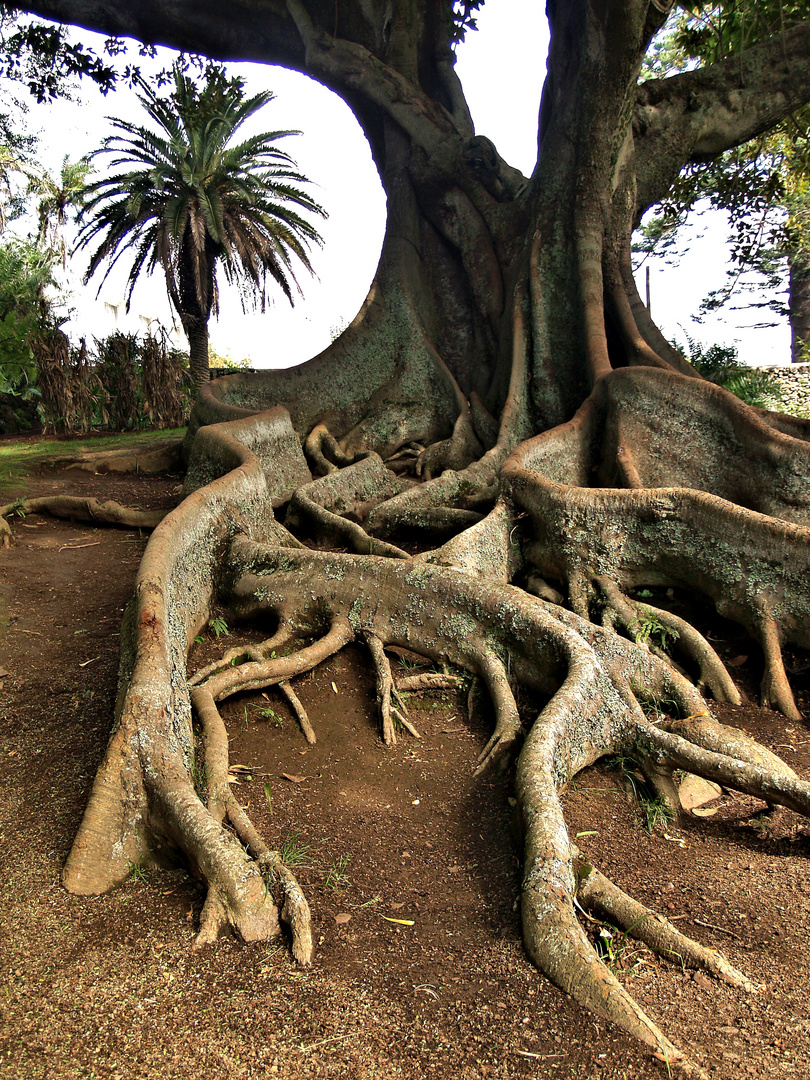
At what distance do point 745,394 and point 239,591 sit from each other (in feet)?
29.7

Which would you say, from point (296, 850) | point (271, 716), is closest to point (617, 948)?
point (296, 850)

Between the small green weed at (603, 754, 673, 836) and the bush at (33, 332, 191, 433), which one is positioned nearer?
the small green weed at (603, 754, 673, 836)

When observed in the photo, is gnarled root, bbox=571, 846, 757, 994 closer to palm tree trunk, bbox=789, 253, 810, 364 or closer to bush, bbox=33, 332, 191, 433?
bush, bbox=33, 332, 191, 433

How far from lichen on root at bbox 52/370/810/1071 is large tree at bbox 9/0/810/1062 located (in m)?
0.02

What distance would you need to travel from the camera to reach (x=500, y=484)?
557 centimetres

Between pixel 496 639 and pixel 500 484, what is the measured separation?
1.85 m

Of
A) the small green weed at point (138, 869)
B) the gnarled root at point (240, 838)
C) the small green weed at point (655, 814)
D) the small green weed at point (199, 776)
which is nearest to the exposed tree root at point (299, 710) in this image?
the gnarled root at point (240, 838)

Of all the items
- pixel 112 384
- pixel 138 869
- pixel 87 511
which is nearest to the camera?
pixel 138 869

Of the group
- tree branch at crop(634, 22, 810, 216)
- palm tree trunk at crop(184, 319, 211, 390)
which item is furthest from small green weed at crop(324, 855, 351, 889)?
palm tree trunk at crop(184, 319, 211, 390)

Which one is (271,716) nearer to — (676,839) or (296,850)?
(296,850)

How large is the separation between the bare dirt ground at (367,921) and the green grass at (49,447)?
18.5ft

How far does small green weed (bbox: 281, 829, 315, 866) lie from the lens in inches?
111

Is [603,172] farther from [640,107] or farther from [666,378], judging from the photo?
[666,378]

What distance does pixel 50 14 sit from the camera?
881 cm
